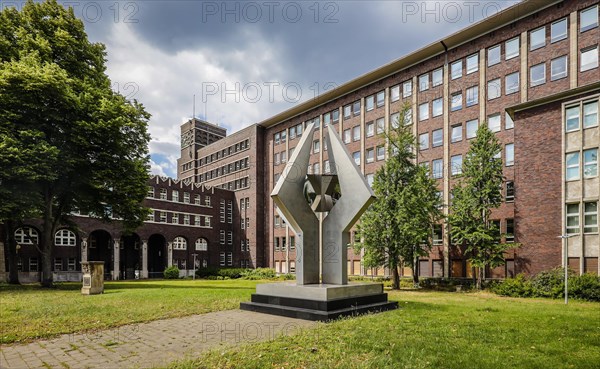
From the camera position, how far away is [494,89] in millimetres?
33656

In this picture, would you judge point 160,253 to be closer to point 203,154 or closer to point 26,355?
point 203,154

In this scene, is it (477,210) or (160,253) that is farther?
(160,253)

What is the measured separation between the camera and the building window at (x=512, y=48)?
32475 millimetres

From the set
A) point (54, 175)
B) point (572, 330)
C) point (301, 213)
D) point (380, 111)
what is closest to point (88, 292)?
point (54, 175)

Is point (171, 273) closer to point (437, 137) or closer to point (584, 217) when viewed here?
point (437, 137)

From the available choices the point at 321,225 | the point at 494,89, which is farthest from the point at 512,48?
the point at 321,225

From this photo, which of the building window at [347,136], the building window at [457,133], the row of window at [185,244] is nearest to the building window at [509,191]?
the building window at [457,133]

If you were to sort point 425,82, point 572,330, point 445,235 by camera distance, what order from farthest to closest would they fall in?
point 425,82, point 445,235, point 572,330

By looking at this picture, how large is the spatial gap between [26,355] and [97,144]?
17781 mm

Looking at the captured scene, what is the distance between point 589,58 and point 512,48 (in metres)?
6.17

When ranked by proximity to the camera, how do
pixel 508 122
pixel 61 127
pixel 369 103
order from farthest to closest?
pixel 369 103 → pixel 508 122 → pixel 61 127

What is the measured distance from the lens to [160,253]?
180 ft

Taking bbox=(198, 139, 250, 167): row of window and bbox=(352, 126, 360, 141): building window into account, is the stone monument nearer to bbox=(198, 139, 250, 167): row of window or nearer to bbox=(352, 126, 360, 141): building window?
bbox=(352, 126, 360, 141): building window

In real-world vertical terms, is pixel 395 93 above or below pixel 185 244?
above
